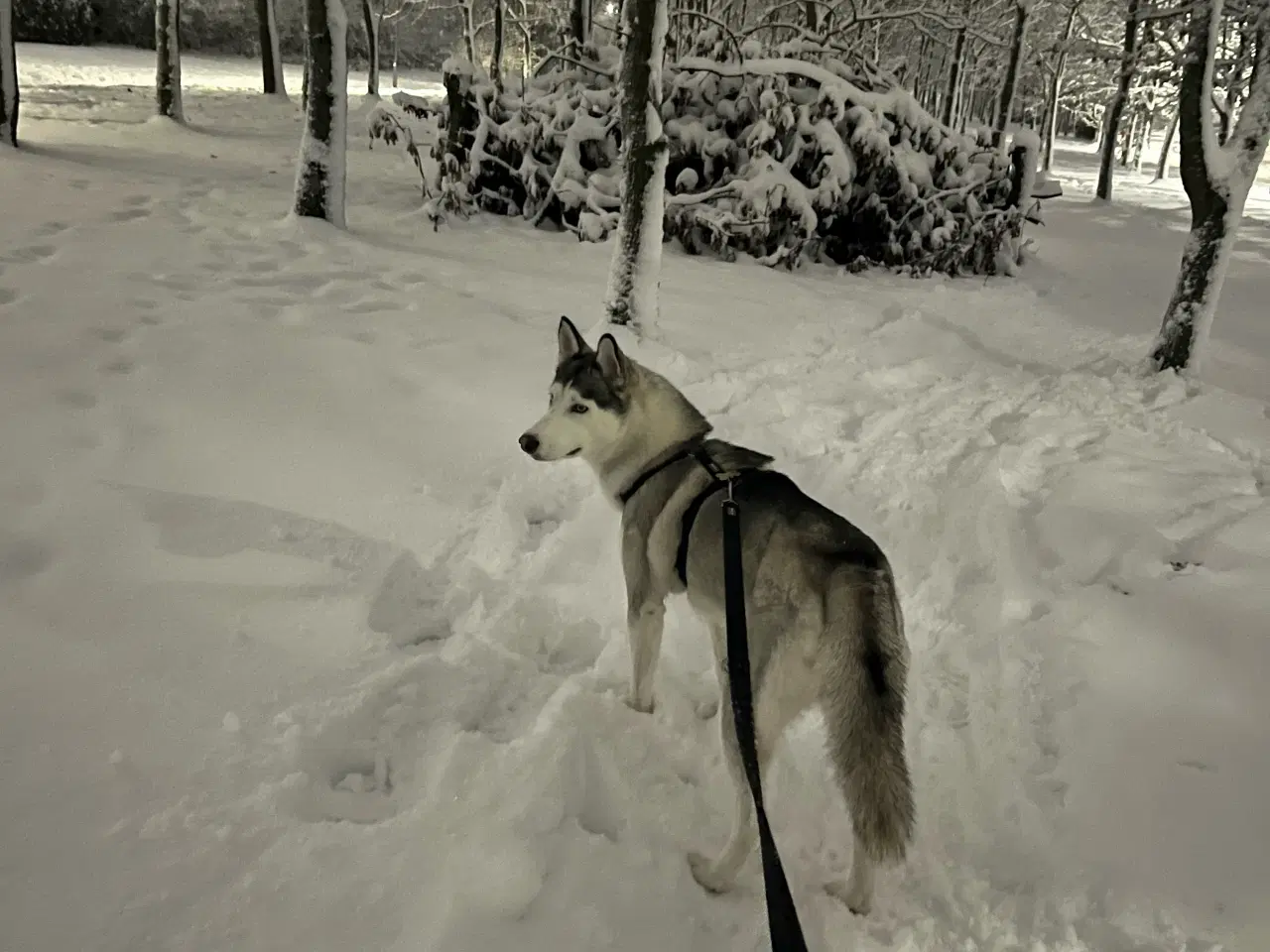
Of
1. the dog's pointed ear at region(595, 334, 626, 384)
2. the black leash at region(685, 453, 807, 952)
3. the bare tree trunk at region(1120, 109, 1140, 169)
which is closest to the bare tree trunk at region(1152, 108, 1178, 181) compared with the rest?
the bare tree trunk at region(1120, 109, 1140, 169)

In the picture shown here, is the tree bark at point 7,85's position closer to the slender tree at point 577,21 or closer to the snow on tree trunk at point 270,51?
the slender tree at point 577,21

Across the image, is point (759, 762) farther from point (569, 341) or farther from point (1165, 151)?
point (1165, 151)

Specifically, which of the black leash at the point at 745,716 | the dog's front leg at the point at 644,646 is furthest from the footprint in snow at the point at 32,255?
the black leash at the point at 745,716

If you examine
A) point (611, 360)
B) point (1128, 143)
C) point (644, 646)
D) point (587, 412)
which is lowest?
point (644, 646)

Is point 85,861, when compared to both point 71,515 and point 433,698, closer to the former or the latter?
point 433,698

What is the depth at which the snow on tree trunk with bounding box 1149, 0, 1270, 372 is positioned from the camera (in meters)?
6.12

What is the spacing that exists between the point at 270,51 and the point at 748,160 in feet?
57.8

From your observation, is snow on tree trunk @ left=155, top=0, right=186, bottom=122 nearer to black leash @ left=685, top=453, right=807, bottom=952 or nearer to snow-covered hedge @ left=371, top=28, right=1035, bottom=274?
snow-covered hedge @ left=371, top=28, right=1035, bottom=274

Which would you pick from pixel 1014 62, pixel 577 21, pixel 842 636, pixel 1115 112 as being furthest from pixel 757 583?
pixel 1115 112

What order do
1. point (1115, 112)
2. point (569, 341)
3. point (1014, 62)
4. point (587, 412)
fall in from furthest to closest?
1. point (1115, 112)
2. point (1014, 62)
3. point (569, 341)
4. point (587, 412)

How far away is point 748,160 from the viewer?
1093cm

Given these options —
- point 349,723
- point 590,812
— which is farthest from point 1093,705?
point 349,723

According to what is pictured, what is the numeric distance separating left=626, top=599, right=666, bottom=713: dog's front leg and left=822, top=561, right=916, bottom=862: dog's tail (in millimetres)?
963

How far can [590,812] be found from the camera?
243 centimetres
